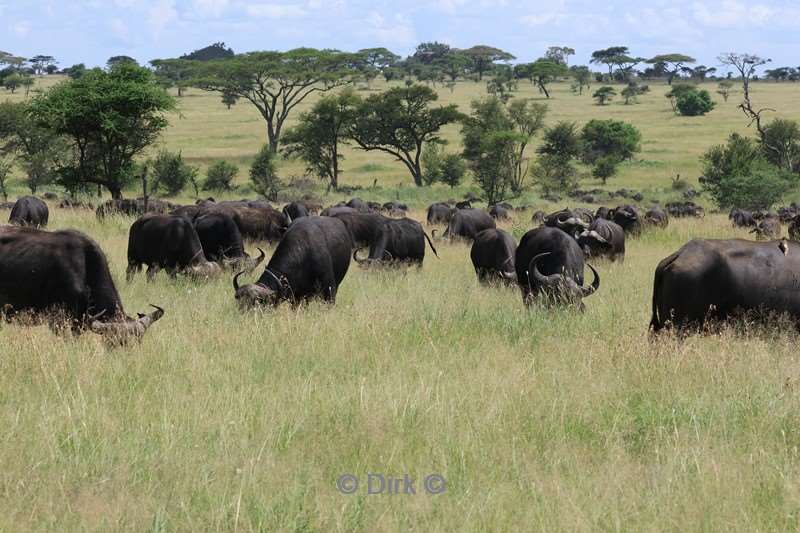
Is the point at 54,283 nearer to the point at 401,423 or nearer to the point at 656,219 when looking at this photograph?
the point at 401,423

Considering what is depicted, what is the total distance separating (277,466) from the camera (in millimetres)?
5676

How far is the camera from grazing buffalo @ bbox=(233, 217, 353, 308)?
11.3 m

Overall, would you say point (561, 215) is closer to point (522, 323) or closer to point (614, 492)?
point (522, 323)

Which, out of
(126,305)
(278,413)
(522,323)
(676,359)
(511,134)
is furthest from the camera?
(511,134)

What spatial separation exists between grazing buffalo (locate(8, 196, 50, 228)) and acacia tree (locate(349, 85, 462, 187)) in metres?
34.5

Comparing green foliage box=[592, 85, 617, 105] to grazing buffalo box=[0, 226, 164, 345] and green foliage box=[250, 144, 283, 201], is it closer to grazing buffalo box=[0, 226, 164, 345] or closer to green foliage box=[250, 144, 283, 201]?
green foliage box=[250, 144, 283, 201]

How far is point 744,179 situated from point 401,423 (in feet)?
129

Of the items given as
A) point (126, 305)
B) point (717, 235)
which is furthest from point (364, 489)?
point (717, 235)

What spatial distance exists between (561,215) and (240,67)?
52569mm

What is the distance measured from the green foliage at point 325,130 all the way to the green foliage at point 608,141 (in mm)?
17663

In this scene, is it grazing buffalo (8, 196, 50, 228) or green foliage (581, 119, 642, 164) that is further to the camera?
green foliage (581, 119, 642, 164)

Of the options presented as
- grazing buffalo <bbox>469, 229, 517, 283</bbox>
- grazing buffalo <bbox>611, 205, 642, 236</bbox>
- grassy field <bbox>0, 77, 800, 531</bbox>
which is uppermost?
grassy field <bbox>0, 77, 800, 531</bbox>

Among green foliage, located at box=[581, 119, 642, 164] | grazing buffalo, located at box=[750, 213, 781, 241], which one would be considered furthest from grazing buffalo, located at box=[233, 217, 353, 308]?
green foliage, located at box=[581, 119, 642, 164]

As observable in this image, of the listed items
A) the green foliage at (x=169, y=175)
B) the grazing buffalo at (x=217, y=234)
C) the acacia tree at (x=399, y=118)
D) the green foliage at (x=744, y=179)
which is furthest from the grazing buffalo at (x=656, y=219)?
the acacia tree at (x=399, y=118)
